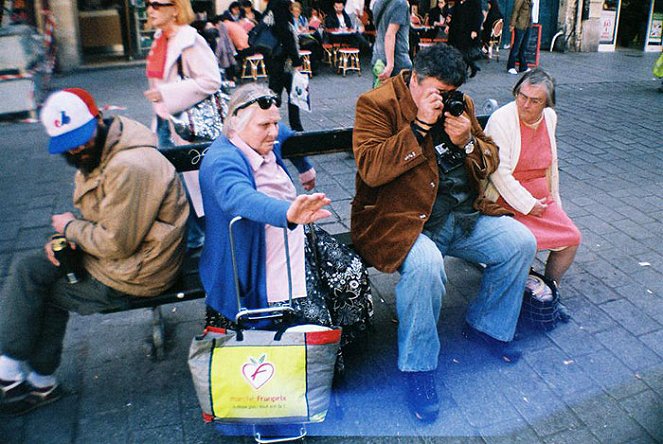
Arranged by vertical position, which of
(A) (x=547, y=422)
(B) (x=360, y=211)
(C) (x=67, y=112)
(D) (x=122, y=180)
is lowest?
(A) (x=547, y=422)

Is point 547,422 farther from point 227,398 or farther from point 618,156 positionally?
point 618,156

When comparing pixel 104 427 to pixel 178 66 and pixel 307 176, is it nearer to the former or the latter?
pixel 307 176

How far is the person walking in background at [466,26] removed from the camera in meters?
9.94

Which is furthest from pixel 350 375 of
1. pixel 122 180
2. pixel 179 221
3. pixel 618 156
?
pixel 618 156

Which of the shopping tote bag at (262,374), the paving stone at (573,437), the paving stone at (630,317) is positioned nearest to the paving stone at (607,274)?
the paving stone at (630,317)

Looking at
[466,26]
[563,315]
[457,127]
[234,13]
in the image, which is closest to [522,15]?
[466,26]

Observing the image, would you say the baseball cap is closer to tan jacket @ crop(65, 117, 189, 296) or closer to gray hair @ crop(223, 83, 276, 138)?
tan jacket @ crop(65, 117, 189, 296)

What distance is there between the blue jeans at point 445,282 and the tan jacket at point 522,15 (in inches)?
392

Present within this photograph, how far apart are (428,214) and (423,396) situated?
90cm

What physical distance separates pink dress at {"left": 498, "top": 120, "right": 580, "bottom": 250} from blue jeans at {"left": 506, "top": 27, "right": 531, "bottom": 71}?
936 centimetres

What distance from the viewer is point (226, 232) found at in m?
2.81

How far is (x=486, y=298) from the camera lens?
3438mm

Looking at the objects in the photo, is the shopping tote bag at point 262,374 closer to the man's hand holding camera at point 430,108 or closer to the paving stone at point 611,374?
the man's hand holding camera at point 430,108

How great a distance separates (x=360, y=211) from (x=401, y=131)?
517 millimetres
